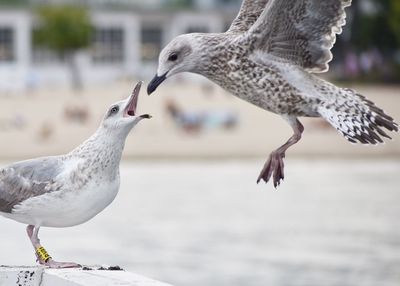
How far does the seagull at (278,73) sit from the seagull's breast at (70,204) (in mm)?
483

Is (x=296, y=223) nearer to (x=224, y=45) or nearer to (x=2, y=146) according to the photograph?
(x=2, y=146)

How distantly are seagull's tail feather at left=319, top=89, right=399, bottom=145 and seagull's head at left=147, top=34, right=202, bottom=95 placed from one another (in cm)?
59

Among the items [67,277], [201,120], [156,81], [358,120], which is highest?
[156,81]

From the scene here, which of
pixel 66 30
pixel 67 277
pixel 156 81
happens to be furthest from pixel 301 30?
pixel 66 30

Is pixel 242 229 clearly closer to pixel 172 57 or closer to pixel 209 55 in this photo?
pixel 209 55

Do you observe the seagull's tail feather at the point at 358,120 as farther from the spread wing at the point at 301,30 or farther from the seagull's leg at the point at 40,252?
the seagull's leg at the point at 40,252

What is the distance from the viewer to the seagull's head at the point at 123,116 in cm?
586

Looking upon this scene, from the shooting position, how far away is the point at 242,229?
26.9 metres

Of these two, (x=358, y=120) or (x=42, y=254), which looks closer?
(x=358, y=120)

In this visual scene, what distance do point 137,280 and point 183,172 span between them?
→ 3181cm

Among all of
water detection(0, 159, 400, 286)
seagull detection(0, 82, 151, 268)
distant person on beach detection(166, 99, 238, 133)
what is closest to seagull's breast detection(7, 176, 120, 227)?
seagull detection(0, 82, 151, 268)

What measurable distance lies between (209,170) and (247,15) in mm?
31628

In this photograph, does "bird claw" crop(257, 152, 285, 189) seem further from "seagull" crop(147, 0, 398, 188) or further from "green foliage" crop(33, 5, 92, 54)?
"green foliage" crop(33, 5, 92, 54)

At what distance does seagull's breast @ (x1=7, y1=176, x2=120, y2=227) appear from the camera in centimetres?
599
